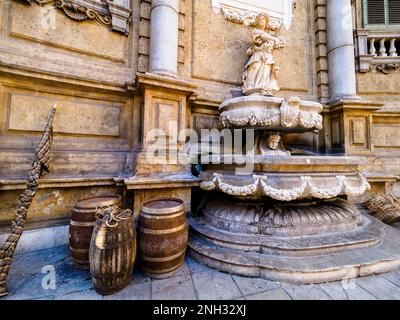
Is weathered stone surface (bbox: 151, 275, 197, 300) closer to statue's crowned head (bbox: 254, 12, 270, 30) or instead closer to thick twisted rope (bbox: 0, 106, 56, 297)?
thick twisted rope (bbox: 0, 106, 56, 297)

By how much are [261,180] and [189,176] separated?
1.18 metres

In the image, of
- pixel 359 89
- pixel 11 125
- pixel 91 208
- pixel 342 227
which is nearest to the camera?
pixel 91 208

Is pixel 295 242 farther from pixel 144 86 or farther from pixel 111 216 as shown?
pixel 144 86

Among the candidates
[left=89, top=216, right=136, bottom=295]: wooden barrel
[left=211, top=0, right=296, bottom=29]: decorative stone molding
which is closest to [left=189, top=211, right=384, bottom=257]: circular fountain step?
[left=89, top=216, right=136, bottom=295]: wooden barrel

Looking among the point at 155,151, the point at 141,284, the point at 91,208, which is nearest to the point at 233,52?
the point at 155,151

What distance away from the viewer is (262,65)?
4012 mm

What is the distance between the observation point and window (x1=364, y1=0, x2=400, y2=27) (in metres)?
5.08

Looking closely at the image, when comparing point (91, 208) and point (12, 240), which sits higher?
point (91, 208)

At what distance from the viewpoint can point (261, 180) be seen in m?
2.22

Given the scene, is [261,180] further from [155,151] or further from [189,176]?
[155,151]

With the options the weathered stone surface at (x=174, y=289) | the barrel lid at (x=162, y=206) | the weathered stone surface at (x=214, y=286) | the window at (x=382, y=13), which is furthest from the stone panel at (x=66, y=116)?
the window at (x=382, y=13)

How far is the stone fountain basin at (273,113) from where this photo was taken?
290cm

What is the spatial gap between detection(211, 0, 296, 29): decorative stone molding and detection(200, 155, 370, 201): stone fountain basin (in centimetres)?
387

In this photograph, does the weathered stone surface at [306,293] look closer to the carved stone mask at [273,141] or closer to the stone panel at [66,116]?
the carved stone mask at [273,141]
